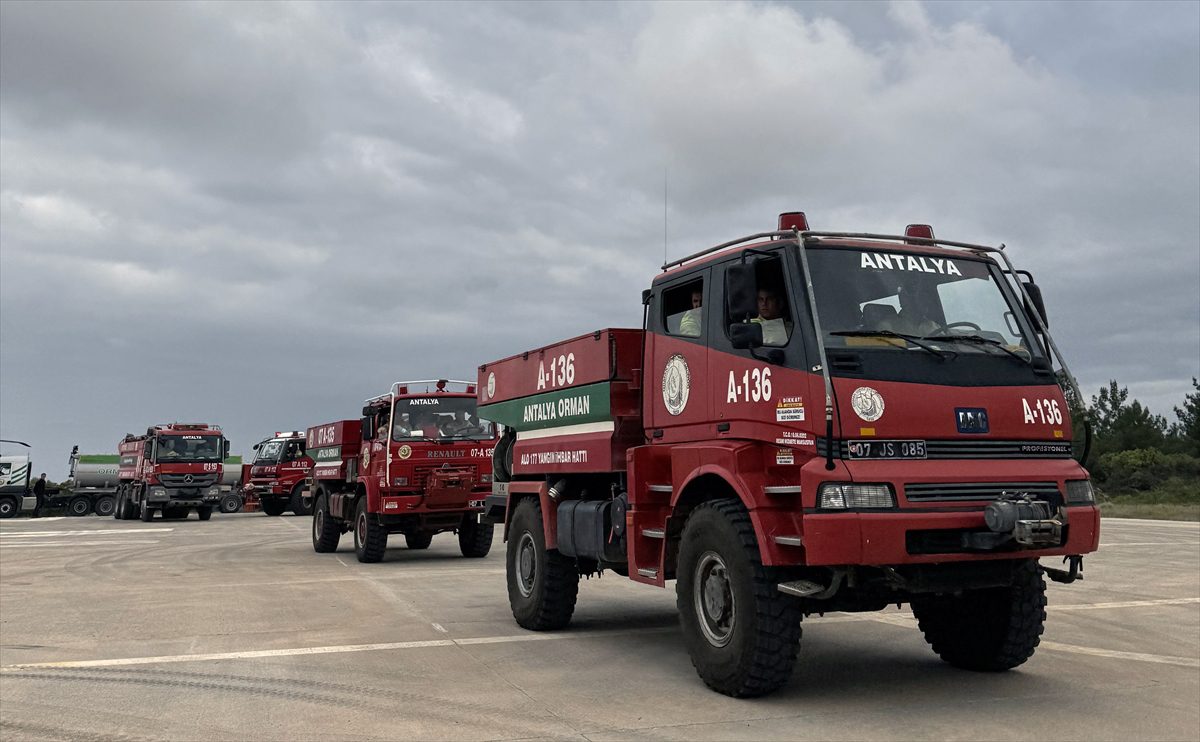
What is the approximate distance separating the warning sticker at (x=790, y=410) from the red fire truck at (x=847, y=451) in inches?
0.7

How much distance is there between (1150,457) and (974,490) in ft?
194

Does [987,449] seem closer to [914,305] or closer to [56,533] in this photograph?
[914,305]

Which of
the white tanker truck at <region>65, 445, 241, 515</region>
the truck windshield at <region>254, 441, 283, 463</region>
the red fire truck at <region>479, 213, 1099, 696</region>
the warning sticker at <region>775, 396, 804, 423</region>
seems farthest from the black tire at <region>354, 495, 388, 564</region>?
the white tanker truck at <region>65, 445, 241, 515</region>

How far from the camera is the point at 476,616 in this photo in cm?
1093

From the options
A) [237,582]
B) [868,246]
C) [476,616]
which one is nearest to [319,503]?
[237,582]

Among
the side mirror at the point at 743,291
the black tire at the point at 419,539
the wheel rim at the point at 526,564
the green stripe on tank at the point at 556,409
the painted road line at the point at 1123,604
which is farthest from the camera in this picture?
the black tire at the point at 419,539

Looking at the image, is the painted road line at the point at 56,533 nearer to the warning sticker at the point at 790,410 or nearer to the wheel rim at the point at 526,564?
the wheel rim at the point at 526,564

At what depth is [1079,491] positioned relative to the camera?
6.68 metres

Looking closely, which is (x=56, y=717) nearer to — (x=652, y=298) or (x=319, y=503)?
(x=652, y=298)

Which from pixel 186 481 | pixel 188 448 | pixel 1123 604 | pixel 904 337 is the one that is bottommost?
pixel 1123 604

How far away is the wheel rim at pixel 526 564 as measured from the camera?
1009 centimetres

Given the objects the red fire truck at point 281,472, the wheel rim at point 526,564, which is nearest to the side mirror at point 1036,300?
the wheel rim at point 526,564

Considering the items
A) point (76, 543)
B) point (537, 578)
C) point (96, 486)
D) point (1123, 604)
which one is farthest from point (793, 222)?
point (96, 486)

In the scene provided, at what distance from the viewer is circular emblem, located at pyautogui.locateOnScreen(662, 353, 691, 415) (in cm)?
762
